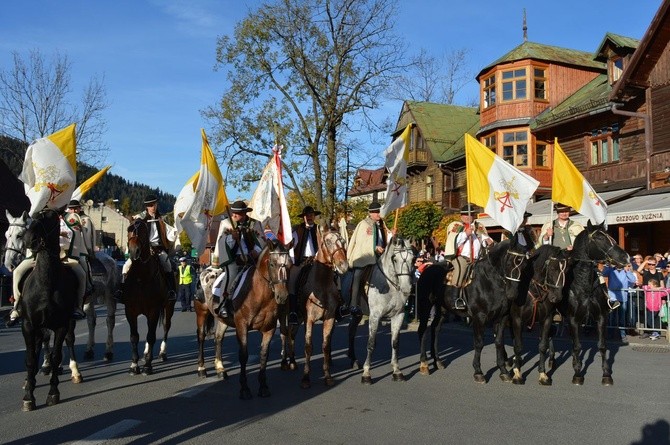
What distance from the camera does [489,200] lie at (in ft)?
35.2

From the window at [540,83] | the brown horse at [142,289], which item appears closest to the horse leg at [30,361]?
the brown horse at [142,289]

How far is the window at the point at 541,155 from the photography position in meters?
31.7

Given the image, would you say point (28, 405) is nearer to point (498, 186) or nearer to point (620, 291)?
point (498, 186)

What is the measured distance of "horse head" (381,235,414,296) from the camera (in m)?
9.91

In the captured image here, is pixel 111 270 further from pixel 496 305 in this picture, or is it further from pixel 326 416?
pixel 496 305

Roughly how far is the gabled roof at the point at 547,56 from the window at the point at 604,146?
6716 millimetres

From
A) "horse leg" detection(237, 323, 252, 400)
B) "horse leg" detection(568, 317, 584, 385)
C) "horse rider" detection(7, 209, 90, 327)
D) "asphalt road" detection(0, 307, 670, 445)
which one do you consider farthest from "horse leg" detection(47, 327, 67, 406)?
"horse leg" detection(568, 317, 584, 385)

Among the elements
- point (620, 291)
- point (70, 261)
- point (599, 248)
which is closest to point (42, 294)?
point (70, 261)

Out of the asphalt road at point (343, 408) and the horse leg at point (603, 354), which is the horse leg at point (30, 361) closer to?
the asphalt road at point (343, 408)

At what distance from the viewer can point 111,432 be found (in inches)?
263

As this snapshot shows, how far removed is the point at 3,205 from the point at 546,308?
31.2 metres

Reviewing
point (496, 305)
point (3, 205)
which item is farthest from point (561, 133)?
point (3, 205)

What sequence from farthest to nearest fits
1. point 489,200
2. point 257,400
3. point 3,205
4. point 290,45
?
point 3,205, point 290,45, point 489,200, point 257,400

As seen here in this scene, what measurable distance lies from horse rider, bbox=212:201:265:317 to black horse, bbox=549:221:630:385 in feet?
16.6
